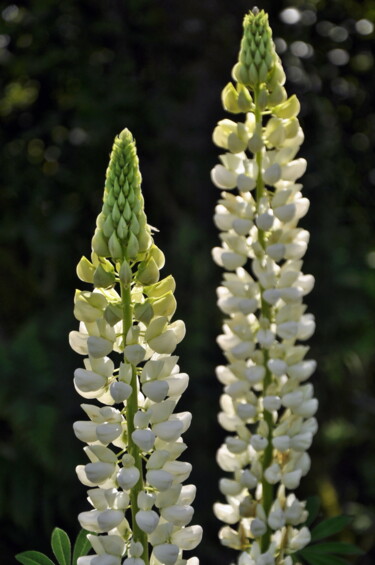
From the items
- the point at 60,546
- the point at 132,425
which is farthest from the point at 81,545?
the point at 132,425

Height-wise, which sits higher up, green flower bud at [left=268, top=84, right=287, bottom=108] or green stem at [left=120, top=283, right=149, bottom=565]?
green flower bud at [left=268, top=84, right=287, bottom=108]

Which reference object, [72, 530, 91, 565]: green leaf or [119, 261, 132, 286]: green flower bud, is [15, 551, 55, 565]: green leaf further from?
[119, 261, 132, 286]: green flower bud

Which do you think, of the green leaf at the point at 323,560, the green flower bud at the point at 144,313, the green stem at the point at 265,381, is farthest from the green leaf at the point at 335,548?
the green flower bud at the point at 144,313

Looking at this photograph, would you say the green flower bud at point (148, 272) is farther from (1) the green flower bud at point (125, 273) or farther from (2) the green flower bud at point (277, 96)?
(2) the green flower bud at point (277, 96)

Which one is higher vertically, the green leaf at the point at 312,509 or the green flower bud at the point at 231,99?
the green flower bud at the point at 231,99

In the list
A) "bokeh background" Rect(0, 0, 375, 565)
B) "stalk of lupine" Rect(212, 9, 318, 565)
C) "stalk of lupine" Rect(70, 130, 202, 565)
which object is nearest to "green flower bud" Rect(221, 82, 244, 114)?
"stalk of lupine" Rect(212, 9, 318, 565)

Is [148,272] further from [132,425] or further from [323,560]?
[323,560]
